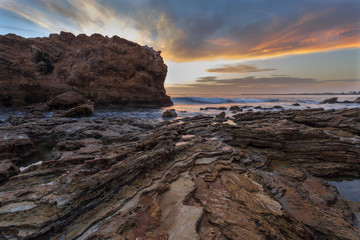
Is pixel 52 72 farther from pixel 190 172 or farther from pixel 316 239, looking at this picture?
pixel 316 239

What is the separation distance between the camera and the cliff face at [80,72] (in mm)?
29875

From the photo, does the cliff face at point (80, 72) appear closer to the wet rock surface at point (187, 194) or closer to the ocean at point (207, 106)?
the ocean at point (207, 106)

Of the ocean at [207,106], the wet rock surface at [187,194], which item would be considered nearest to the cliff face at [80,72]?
the ocean at [207,106]

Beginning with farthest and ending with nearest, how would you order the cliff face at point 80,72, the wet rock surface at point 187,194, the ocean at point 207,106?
the cliff face at point 80,72 < the ocean at point 207,106 < the wet rock surface at point 187,194

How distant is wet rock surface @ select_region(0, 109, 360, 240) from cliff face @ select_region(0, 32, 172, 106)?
3092cm

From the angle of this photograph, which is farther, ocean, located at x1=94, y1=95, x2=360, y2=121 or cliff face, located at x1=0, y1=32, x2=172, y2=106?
cliff face, located at x1=0, y1=32, x2=172, y2=106

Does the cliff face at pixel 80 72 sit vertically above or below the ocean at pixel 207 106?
above

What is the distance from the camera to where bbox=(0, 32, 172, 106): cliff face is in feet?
98.0

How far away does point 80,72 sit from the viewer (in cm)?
3516

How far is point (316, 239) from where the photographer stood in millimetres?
3170

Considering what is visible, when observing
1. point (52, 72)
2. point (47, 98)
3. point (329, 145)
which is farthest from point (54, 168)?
point (52, 72)

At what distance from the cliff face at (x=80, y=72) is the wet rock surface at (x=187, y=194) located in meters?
30.9

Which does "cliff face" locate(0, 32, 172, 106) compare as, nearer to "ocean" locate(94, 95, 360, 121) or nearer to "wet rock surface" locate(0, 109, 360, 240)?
"ocean" locate(94, 95, 360, 121)

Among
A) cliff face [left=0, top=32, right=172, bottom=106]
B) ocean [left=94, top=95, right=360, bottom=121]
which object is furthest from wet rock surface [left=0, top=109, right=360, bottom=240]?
cliff face [left=0, top=32, right=172, bottom=106]
